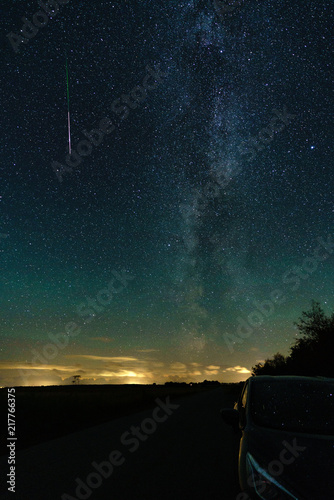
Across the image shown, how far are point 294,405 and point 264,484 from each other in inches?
60.4

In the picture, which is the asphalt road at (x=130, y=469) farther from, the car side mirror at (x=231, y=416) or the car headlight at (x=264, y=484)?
the car headlight at (x=264, y=484)

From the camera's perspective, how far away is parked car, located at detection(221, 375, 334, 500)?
3.14 meters

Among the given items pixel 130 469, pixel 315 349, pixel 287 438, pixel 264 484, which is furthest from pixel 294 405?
pixel 315 349

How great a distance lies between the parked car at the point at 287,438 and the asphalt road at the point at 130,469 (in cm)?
83

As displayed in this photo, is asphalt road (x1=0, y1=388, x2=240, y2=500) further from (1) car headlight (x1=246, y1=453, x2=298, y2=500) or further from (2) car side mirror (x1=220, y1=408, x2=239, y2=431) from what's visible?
(1) car headlight (x1=246, y1=453, x2=298, y2=500)

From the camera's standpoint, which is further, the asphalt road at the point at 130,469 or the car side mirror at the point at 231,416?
the asphalt road at the point at 130,469

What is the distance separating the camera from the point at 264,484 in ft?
10.8

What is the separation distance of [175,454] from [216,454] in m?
0.86

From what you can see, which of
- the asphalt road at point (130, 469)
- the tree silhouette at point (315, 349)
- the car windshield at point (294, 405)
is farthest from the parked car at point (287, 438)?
the tree silhouette at point (315, 349)

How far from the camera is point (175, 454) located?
8797 mm

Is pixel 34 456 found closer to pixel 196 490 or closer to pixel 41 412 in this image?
pixel 196 490

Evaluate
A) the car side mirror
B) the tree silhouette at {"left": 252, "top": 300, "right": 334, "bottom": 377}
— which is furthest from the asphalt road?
the tree silhouette at {"left": 252, "top": 300, "right": 334, "bottom": 377}

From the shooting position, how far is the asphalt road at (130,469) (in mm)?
5648

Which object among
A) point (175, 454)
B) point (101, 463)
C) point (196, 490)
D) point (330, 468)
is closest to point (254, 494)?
point (330, 468)
